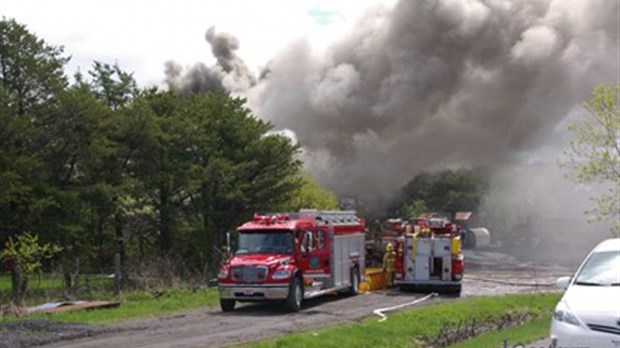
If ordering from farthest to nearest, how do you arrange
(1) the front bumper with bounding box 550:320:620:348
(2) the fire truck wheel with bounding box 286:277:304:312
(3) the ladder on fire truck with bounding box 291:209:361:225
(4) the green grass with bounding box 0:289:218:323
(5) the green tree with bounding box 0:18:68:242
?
(5) the green tree with bounding box 0:18:68:242 < (3) the ladder on fire truck with bounding box 291:209:361:225 < (2) the fire truck wheel with bounding box 286:277:304:312 < (4) the green grass with bounding box 0:289:218:323 < (1) the front bumper with bounding box 550:320:620:348

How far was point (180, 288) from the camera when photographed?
1098 inches

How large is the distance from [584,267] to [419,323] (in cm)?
732

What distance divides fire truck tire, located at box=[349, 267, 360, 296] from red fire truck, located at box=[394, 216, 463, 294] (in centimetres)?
193

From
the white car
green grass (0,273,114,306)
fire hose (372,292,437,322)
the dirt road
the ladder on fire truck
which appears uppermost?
the ladder on fire truck

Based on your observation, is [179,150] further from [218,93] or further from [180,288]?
[180,288]

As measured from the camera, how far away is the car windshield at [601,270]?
445 inches

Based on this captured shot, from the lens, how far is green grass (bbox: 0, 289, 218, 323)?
20.2m

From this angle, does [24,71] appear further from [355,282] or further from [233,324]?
Answer: [233,324]

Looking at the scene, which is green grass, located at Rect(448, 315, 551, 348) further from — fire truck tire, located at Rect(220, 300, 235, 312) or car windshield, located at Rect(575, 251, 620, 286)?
fire truck tire, located at Rect(220, 300, 235, 312)

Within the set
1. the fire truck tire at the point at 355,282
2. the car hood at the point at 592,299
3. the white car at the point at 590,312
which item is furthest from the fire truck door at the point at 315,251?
the car hood at the point at 592,299

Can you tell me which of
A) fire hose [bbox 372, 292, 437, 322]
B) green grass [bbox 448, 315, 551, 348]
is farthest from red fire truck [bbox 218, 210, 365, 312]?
green grass [bbox 448, 315, 551, 348]

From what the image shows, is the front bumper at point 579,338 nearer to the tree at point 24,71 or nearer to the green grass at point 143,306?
the green grass at point 143,306

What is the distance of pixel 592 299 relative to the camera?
1042cm

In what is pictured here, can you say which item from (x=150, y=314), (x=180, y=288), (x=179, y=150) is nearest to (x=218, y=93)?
(x=179, y=150)
